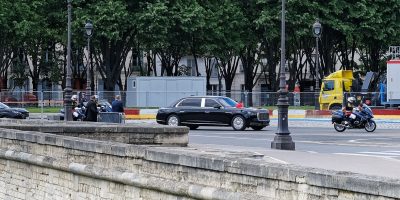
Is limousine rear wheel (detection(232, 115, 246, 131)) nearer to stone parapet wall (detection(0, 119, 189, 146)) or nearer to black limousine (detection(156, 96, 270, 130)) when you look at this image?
black limousine (detection(156, 96, 270, 130))

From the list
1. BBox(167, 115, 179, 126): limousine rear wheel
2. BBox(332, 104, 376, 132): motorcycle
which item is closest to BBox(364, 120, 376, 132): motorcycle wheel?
BBox(332, 104, 376, 132): motorcycle

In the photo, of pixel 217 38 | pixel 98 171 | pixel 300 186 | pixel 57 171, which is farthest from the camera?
pixel 217 38

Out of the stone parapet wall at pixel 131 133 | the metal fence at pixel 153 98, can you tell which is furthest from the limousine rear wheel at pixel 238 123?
the stone parapet wall at pixel 131 133

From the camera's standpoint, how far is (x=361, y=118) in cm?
4009

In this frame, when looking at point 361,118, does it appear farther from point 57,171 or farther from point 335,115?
point 57,171

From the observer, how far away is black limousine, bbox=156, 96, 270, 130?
4022cm

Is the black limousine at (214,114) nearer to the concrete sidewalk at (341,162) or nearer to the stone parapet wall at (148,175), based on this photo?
the concrete sidewalk at (341,162)

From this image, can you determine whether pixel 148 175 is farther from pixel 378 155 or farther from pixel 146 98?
pixel 146 98

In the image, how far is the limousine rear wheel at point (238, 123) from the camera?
40250mm

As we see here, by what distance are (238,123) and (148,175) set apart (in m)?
26.6

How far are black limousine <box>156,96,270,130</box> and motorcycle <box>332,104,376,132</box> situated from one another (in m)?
3.02

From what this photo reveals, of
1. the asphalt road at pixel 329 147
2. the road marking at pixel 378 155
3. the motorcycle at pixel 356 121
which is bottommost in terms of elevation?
the road marking at pixel 378 155

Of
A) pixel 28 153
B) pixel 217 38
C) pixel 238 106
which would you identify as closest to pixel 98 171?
pixel 28 153

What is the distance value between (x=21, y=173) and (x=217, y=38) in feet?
152
